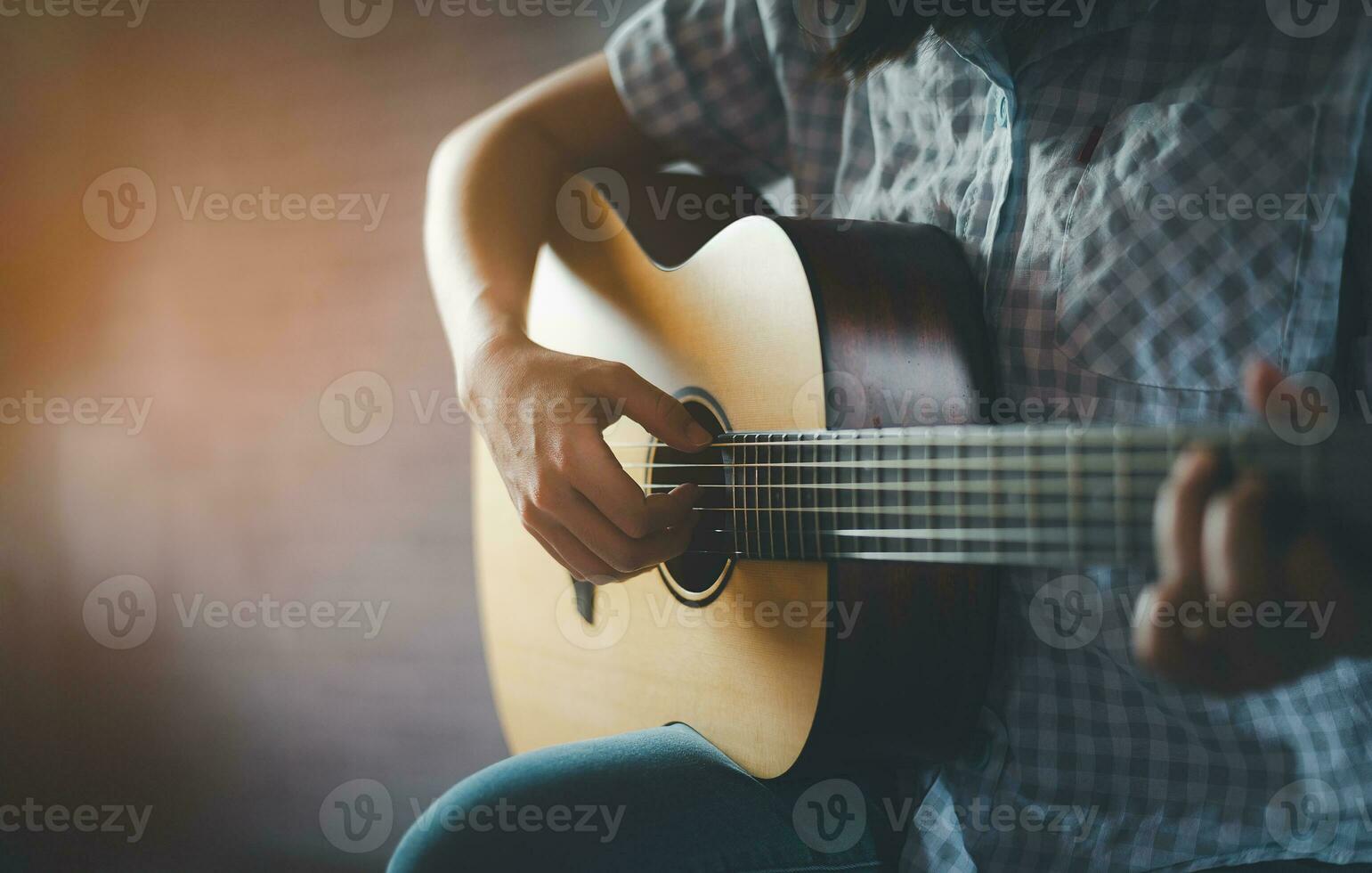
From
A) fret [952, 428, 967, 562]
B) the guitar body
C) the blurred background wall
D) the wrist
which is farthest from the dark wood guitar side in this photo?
the blurred background wall

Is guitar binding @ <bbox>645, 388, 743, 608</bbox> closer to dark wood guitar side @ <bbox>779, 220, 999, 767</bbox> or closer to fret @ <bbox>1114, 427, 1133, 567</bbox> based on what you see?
dark wood guitar side @ <bbox>779, 220, 999, 767</bbox>

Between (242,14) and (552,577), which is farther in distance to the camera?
(242,14)

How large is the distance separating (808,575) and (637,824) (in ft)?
0.83

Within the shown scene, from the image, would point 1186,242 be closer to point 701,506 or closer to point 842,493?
point 842,493

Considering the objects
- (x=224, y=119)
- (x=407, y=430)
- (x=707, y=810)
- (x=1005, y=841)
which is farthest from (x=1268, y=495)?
(x=224, y=119)

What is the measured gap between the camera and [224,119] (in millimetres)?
1892

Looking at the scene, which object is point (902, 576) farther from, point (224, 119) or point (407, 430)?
point (224, 119)

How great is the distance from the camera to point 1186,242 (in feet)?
1.93

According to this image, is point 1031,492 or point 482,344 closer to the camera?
point 1031,492

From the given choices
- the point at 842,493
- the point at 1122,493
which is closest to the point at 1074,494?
the point at 1122,493

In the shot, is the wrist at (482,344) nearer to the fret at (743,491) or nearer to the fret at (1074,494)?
the fret at (743,491)

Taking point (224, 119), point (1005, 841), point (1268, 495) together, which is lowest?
point (1005, 841)

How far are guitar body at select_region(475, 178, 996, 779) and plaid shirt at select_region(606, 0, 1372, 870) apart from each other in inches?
1.7

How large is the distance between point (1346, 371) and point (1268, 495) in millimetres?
243
